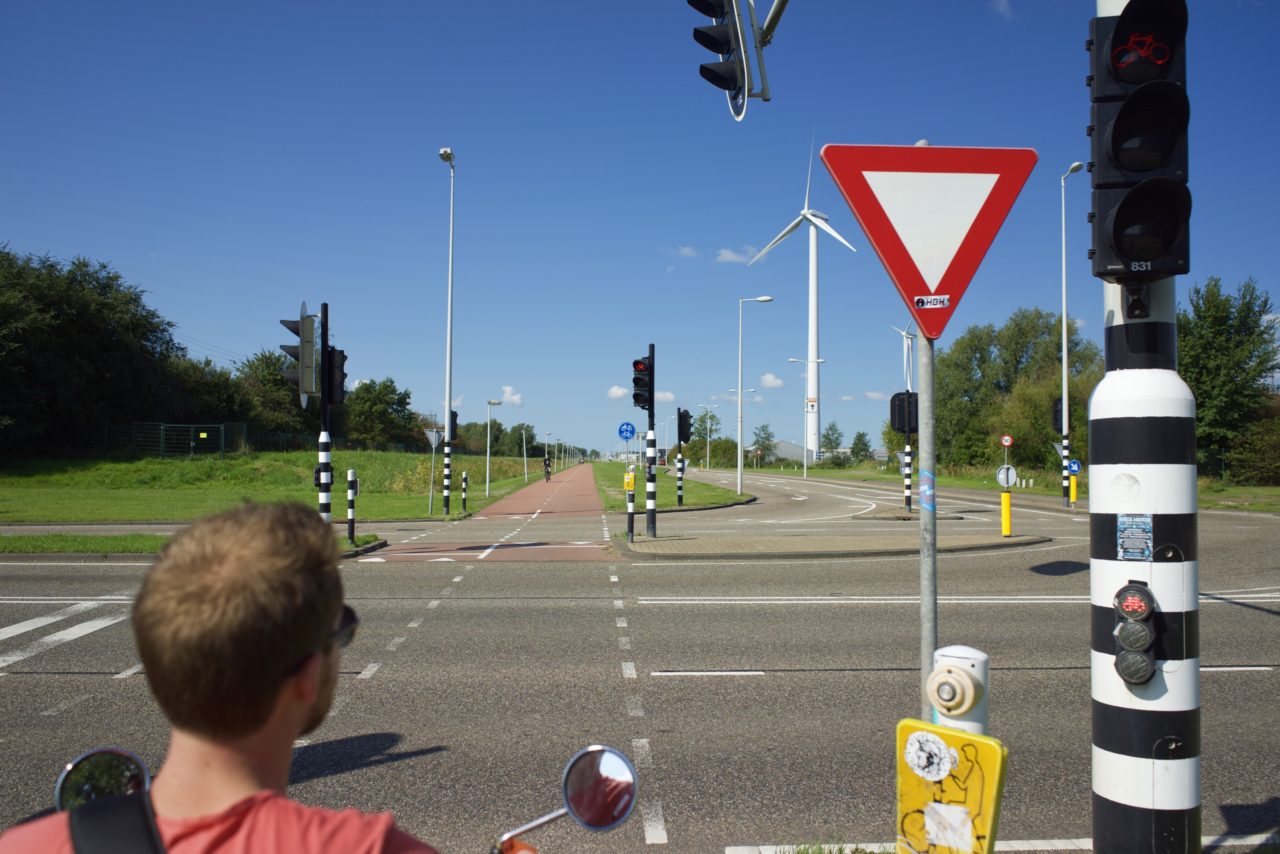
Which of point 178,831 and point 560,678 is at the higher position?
point 178,831

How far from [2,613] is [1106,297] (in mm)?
10380

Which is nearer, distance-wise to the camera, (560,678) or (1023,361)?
(560,678)

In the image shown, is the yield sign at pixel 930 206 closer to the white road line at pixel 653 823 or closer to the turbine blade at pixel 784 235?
the white road line at pixel 653 823

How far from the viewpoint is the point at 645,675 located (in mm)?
6648

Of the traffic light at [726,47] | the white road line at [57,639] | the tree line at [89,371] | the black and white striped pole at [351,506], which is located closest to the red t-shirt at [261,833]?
the traffic light at [726,47]

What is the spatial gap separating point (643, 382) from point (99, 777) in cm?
1650

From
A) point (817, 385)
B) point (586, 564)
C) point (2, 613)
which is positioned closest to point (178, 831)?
point (2, 613)

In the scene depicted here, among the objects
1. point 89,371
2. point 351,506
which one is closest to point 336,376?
point 351,506

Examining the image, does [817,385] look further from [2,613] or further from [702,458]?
[702,458]

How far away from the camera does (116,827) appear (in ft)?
3.74

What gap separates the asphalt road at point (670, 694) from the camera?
4195 millimetres

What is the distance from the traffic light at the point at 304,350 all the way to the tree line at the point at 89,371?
22915 millimetres

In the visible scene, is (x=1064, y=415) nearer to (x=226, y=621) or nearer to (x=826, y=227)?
(x=826, y=227)

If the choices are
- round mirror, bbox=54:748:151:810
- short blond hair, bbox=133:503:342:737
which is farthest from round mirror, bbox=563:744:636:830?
round mirror, bbox=54:748:151:810
